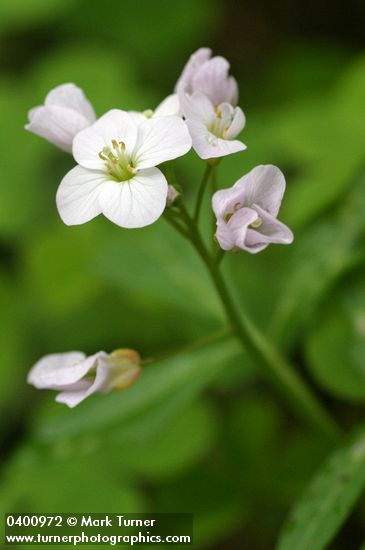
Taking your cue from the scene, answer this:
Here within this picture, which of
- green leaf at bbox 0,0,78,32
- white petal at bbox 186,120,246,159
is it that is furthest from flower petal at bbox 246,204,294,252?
green leaf at bbox 0,0,78,32

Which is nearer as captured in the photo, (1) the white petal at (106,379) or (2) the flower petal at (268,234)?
(2) the flower petal at (268,234)

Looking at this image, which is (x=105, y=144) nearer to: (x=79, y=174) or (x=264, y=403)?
(x=79, y=174)

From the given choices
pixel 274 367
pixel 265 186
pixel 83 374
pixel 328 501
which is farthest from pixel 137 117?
pixel 328 501

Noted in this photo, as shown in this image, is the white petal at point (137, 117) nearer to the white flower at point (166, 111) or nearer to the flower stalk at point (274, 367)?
the white flower at point (166, 111)

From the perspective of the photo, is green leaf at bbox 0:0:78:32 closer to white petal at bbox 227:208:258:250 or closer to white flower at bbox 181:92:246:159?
white flower at bbox 181:92:246:159

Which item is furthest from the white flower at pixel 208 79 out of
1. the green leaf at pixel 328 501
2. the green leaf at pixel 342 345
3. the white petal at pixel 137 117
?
the green leaf at pixel 328 501

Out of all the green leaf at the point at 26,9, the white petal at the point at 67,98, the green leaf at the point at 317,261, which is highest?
the green leaf at the point at 26,9

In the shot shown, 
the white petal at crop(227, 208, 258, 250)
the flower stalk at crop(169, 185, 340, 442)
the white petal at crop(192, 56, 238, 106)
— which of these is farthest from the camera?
the flower stalk at crop(169, 185, 340, 442)
